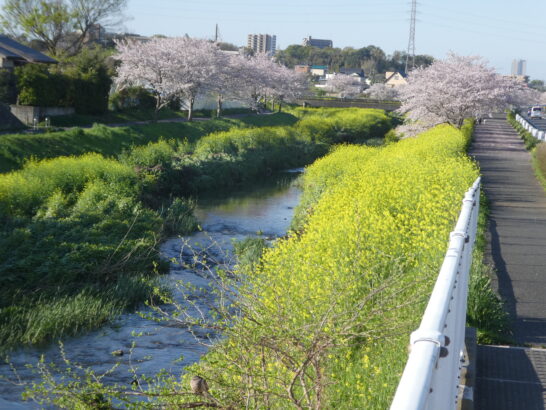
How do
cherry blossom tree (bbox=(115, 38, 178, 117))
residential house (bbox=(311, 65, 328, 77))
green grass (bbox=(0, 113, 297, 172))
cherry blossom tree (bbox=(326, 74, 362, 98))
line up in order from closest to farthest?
green grass (bbox=(0, 113, 297, 172))
cherry blossom tree (bbox=(115, 38, 178, 117))
cherry blossom tree (bbox=(326, 74, 362, 98))
residential house (bbox=(311, 65, 328, 77))

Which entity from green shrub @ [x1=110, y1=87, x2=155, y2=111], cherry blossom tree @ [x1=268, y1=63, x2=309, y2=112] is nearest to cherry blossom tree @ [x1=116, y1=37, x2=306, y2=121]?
green shrub @ [x1=110, y1=87, x2=155, y2=111]

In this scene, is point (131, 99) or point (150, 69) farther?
point (131, 99)

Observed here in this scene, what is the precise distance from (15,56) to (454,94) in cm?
2497

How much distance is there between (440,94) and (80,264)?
2830 cm

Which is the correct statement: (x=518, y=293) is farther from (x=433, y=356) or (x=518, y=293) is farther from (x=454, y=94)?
(x=454, y=94)

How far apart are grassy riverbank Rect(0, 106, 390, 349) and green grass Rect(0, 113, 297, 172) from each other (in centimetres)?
11

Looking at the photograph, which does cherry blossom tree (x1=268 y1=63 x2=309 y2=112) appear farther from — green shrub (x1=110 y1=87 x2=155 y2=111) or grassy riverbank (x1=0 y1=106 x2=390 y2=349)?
grassy riverbank (x1=0 y1=106 x2=390 y2=349)

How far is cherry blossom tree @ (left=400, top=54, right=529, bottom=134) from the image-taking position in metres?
38.1

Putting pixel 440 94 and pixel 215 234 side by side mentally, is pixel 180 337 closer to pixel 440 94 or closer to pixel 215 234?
pixel 215 234

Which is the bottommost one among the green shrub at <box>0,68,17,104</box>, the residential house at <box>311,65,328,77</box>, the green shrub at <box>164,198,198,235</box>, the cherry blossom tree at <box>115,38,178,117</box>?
the green shrub at <box>164,198,198,235</box>

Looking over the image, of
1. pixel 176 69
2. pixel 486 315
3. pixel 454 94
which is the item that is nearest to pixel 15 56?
pixel 176 69

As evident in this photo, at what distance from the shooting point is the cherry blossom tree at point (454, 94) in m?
38.1

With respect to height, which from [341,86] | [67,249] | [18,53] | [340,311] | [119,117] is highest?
[341,86]

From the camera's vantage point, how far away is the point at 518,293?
29.4 feet
